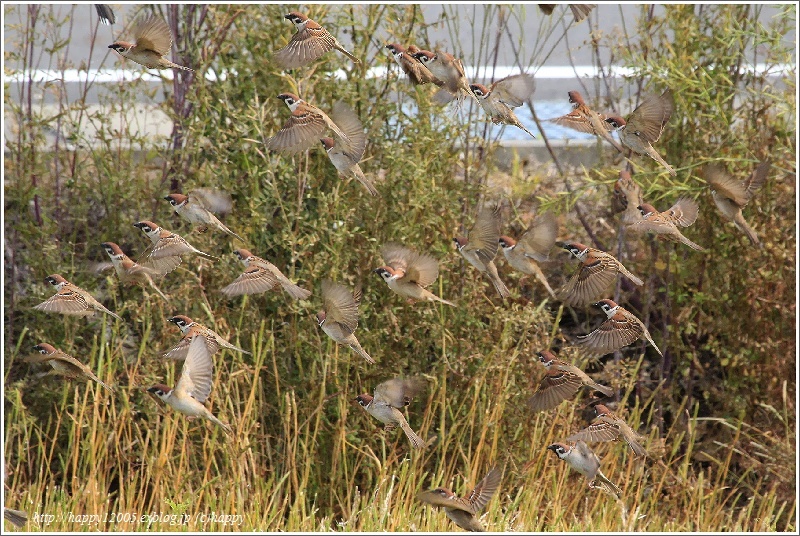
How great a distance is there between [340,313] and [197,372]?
0.48m

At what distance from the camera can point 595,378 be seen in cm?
477

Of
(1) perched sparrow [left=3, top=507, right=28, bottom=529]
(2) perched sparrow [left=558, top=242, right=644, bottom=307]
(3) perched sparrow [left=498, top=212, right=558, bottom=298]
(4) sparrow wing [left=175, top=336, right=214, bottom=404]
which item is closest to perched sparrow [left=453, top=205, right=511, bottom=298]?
(3) perched sparrow [left=498, top=212, right=558, bottom=298]

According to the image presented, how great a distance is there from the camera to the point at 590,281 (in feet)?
10.7

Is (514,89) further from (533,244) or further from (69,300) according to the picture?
(69,300)

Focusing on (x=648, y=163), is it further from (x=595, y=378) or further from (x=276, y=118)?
(x=276, y=118)

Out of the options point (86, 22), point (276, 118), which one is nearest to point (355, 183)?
point (276, 118)

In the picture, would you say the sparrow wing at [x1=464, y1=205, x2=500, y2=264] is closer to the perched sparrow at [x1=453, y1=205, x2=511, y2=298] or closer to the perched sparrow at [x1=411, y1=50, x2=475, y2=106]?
the perched sparrow at [x1=453, y1=205, x2=511, y2=298]

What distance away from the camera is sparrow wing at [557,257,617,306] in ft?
10.6

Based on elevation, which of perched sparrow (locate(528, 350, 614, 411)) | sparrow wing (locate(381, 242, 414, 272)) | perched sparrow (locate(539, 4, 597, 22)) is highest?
perched sparrow (locate(539, 4, 597, 22))

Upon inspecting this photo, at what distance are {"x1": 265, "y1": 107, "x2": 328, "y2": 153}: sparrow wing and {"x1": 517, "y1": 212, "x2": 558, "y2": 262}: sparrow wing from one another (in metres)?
0.76

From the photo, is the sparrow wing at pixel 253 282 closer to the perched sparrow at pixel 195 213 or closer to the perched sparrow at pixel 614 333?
the perched sparrow at pixel 195 213

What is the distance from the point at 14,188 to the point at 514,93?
2723mm

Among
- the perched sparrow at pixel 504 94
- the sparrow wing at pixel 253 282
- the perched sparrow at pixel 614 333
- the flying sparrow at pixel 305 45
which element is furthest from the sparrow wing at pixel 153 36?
the perched sparrow at pixel 614 333

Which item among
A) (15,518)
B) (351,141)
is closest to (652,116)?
(351,141)
